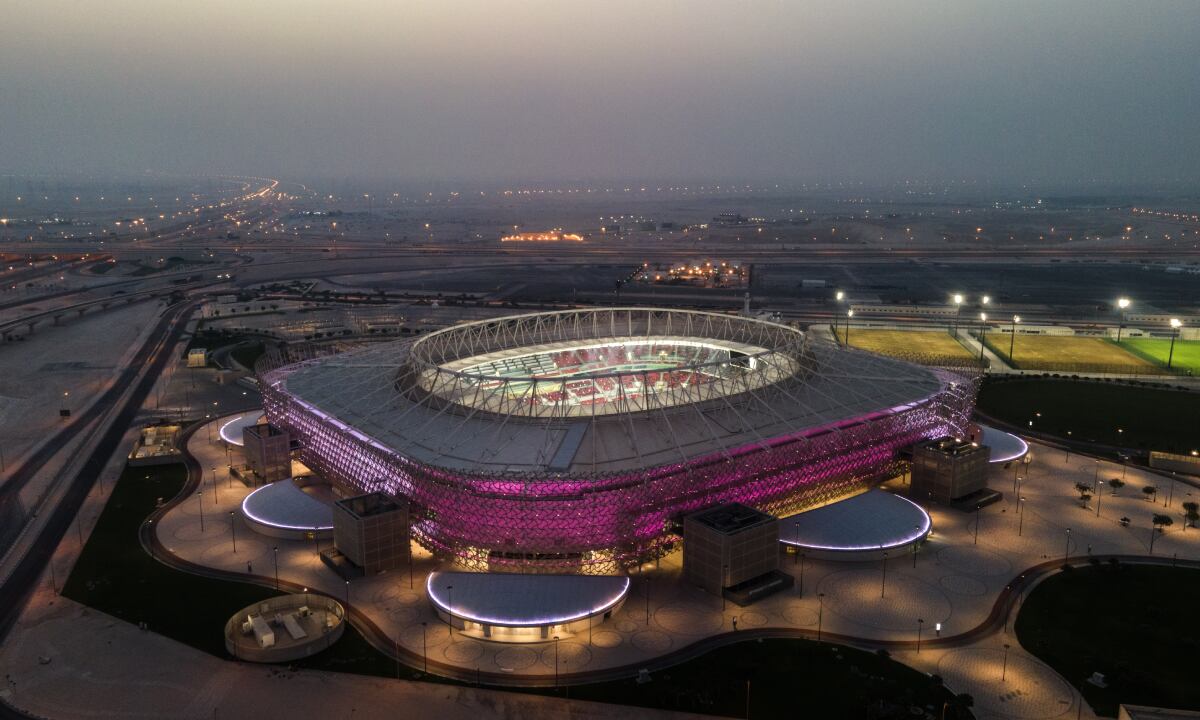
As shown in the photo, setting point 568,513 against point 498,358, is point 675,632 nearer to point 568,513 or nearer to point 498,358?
point 568,513

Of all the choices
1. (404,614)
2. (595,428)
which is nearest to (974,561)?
(595,428)

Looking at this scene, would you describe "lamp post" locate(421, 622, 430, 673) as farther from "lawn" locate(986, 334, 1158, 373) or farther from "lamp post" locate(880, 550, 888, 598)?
"lawn" locate(986, 334, 1158, 373)

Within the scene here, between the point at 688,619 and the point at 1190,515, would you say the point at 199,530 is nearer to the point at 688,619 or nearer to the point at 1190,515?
the point at 688,619

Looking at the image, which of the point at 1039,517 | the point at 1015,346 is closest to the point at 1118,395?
the point at 1015,346

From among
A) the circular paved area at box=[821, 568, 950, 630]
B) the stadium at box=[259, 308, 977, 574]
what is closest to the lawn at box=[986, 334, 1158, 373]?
the stadium at box=[259, 308, 977, 574]

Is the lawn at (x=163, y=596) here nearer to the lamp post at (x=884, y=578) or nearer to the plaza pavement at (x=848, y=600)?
the plaza pavement at (x=848, y=600)

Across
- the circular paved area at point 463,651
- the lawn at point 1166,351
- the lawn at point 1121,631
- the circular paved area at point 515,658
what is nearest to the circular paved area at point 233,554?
the circular paved area at point 463,651
